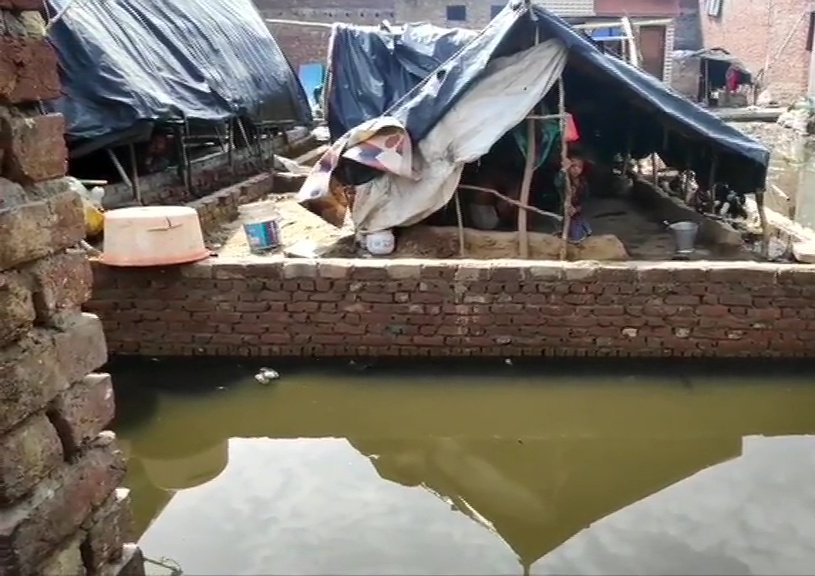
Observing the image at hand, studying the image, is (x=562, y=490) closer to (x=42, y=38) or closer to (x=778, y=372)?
(x=778, y=372)

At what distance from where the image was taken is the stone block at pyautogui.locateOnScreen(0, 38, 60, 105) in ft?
6.49

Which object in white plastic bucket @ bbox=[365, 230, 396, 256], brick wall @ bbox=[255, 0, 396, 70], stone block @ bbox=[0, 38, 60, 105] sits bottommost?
white plastic bucket @ bbox=[365, 230, 396, 256]

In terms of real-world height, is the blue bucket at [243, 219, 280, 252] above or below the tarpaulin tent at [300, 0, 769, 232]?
below

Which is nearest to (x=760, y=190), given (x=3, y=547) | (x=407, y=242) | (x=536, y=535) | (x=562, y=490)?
(x=407, y=242)

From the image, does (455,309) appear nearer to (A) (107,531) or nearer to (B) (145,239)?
(B) (145,239)

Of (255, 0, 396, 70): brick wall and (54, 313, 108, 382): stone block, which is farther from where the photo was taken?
(255, 0, 396, 70): brick wall

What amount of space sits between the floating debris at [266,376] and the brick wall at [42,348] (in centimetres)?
323

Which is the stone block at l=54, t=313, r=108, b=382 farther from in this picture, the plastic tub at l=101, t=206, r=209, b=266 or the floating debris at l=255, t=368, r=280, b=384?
the plastic tub at l=101, t=206, r=209, b=266

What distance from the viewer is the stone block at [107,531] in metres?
2.39

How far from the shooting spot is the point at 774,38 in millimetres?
25109

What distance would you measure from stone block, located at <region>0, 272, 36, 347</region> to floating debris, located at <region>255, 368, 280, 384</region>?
3633 millimetres

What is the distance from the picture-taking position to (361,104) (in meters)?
11.1

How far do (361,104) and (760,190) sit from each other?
596 centimetres

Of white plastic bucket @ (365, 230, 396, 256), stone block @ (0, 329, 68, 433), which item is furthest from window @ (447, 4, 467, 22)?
stone block @ (0, 329, 68, 433)
